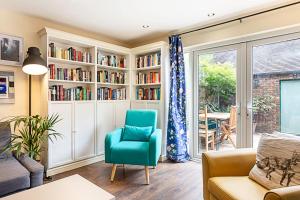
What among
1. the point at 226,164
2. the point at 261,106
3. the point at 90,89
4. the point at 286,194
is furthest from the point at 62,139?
the point at 261,106

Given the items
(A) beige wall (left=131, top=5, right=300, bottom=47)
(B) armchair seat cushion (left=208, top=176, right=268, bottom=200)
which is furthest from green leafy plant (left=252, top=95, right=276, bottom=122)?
(B) armchair seat cushion (left=208, top=176, right=268, bottom=200)

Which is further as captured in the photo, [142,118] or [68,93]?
[142,118]

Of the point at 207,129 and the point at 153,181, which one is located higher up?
the point at 207,129

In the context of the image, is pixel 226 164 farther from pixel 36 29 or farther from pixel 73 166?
pixel 36 29

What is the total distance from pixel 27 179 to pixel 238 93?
2.75 meters

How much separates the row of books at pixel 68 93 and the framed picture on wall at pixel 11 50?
1.82 feet

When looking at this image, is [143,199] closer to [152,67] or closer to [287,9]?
[152,67]

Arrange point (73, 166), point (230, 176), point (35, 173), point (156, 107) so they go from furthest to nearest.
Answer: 1. point (156, 107)
2. point (73, 166)
3. point (35, 173)
4. point (230, 176)

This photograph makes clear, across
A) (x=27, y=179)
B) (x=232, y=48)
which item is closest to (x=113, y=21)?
(x=232, y=48)

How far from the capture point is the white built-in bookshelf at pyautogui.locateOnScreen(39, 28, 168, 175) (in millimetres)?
2762

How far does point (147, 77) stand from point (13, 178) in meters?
2.47

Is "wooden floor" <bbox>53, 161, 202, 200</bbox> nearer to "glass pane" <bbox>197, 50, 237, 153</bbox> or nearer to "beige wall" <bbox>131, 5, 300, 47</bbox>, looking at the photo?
"glass pane" <bbox>197, 50, 237, 153</bbox>

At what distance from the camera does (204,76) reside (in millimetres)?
3250

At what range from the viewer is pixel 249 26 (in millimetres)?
2625
